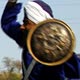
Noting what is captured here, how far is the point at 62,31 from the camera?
9.19 feet

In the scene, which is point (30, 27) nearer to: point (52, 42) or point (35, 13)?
point (35, 13)

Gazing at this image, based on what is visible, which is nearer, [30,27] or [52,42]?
[52,42]

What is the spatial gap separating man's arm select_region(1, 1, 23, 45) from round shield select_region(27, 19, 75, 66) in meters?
0.28

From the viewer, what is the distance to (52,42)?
2.79 meters

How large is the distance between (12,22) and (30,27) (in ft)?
0.60

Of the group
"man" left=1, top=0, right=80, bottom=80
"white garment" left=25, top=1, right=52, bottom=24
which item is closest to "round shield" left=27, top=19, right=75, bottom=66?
"man" left=1, top=0, right=80, bottom=80

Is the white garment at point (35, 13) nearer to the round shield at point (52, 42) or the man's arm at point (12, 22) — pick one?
the man's arm at point (12, 22)

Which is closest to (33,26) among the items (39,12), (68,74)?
(39,12)

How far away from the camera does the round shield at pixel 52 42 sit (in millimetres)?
2779

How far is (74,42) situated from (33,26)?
0.30 meters

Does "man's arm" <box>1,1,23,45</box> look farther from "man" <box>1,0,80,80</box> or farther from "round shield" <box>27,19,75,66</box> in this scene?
"round shield" <box>27,19,75,66</box>

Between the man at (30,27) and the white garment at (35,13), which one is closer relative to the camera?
the man at (30,27)

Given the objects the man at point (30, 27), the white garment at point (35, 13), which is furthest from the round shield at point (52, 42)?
the white garment at point (35, 13)

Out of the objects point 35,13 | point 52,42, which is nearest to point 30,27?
point 35,13
